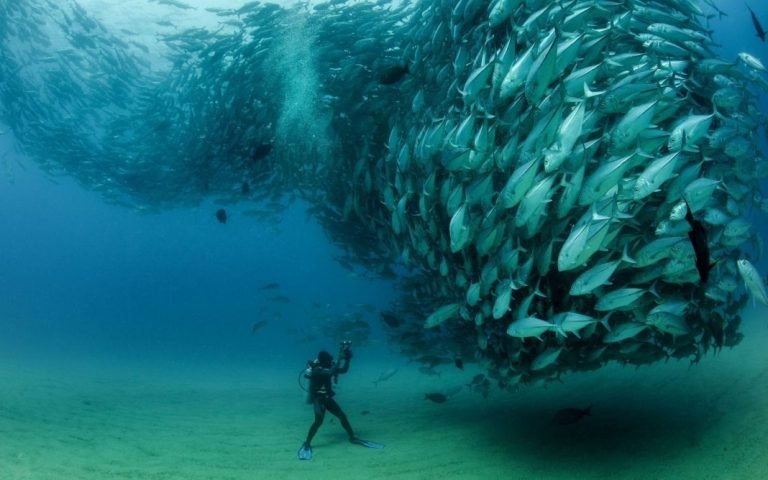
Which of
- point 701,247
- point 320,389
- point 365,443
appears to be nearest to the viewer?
point 701,247

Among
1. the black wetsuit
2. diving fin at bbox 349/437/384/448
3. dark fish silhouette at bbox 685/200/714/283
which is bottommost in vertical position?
diving fin at bbox 349/437/384/448

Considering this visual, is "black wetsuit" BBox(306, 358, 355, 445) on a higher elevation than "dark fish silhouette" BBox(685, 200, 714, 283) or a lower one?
higher

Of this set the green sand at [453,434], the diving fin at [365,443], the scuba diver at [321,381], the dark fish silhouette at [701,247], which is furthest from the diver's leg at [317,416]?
the dark fish silhouette at [701,247]

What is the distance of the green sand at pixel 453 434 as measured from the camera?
19.6 feet

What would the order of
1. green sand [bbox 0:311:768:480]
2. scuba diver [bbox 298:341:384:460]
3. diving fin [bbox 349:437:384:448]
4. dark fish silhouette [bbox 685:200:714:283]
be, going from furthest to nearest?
1. diving fin [bbox 349:437:384:448]
2. scuba diver [bbox 298:341:384:460]
3. green sand [bbox 0:311:768:480]
4. dark fish silhouette [bbox 685:200:714:283]

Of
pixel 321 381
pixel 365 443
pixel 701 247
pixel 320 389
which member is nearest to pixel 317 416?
pixel 320 389

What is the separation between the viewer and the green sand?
5973 mm

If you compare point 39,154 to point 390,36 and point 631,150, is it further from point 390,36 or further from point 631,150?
point 631,150

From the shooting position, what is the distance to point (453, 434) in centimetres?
825

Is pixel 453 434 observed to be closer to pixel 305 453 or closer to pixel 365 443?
pixel 365 443

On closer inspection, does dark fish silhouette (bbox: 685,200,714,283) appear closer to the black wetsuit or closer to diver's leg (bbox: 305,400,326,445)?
the black wetsuit

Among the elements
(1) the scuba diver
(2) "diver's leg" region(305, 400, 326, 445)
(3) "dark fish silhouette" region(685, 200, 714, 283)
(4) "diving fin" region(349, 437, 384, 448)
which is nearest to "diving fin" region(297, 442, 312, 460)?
(1) the scuba diver

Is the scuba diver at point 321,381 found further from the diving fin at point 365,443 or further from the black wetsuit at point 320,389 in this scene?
the diving fin at point 365,443

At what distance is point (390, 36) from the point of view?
996 centimetres
